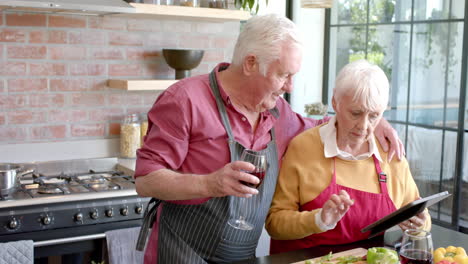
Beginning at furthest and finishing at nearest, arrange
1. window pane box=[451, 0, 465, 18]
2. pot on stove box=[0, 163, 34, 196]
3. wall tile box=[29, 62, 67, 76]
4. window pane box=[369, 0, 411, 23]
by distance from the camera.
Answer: window pane box=[369, 0, 411, 23], window pane box=[451, 0, 465, 18], wall tile box=[29, 62, 67, 76], pot on stove box=[0, 163, 34, 196]

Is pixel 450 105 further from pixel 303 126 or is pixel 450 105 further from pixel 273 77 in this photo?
pixel 273 77

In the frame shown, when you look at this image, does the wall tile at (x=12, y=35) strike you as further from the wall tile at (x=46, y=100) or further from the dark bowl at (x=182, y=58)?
the dark bowl at (x=182, y=58)

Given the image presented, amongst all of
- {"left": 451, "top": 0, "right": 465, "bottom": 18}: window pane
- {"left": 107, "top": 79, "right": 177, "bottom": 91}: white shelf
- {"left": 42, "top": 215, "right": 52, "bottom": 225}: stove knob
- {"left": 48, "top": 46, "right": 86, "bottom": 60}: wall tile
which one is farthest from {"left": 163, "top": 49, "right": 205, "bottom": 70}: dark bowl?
{"left": 451, "top": 0, "right": 465, "bottom": 18}: window pane

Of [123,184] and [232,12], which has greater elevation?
[232,12]

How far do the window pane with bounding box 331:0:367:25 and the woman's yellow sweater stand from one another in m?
3.23

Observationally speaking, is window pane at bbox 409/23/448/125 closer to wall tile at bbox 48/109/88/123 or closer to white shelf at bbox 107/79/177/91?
white shelf at bbox 107/79/177/91

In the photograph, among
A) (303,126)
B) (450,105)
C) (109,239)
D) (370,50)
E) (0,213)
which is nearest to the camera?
(303,126)

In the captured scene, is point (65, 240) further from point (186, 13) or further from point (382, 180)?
point (382, 180)

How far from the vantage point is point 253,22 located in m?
1.95

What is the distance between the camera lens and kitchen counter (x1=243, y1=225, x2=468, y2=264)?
1.88 metres

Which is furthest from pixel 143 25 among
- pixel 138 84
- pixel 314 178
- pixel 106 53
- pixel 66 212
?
pixel 314 178

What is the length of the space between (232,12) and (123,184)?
1.32 m

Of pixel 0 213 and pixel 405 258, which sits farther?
pixel 0 213

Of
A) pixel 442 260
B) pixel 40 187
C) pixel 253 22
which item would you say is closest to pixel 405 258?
pixel 442 260
